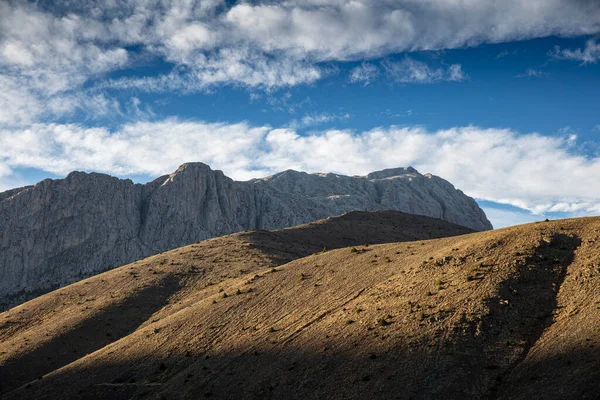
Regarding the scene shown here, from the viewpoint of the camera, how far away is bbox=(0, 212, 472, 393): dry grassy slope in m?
50.0

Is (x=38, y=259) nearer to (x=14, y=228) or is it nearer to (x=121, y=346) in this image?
(x=14, y=228)

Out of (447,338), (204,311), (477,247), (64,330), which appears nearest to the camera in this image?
(447,338)

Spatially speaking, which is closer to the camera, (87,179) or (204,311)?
(204,311)

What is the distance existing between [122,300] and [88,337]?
8630mm

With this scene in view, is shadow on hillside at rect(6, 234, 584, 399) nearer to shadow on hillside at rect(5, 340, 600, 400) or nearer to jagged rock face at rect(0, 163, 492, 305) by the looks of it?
shadow on hillside at rect(5, 340, 600, 400)

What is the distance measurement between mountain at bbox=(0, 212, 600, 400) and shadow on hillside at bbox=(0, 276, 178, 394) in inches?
7.4

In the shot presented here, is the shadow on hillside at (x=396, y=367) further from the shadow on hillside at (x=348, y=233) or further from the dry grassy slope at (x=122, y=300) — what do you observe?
the shadow on hillside at (x=348, y=233)

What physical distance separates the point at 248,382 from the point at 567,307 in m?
23.6

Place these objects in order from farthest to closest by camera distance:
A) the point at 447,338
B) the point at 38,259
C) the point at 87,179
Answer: the point at 87,179 < the point at 38,259 < the point at 447,338

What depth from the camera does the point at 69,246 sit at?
175750 mm

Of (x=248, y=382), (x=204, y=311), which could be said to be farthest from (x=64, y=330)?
(x=248, y=382)

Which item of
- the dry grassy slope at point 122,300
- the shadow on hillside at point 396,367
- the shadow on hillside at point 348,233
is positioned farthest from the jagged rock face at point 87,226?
the shadow on hillside at point 396,367

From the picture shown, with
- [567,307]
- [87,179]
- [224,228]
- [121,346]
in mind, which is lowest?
[567,307]

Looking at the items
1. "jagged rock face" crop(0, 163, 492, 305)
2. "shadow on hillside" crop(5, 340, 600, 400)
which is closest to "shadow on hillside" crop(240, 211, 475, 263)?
"shadow on hillside" crop(5, 340, 600, 400)
